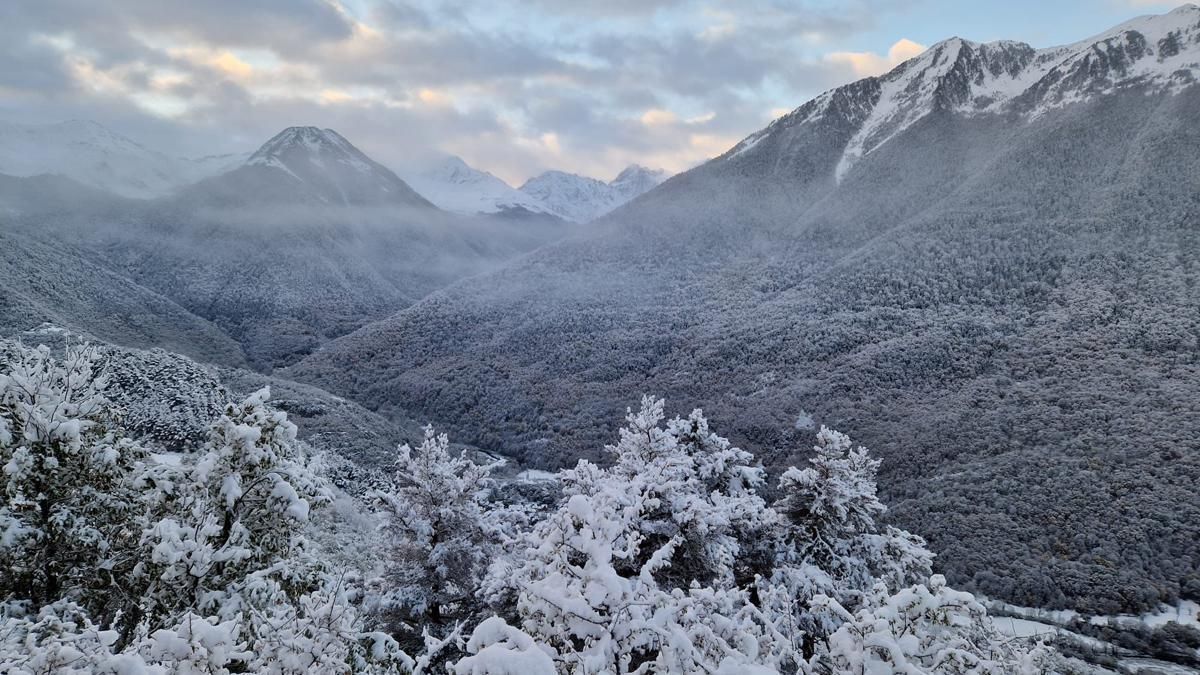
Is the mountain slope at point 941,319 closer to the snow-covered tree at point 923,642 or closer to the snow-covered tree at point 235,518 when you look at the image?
the snow-covered tree at point 923,642

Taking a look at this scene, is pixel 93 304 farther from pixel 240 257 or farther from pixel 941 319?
pixel 941 319

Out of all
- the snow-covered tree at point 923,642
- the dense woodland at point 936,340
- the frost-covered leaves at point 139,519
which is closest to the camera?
the snow-covered tree at point 923,642

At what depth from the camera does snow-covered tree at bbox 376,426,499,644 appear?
13945mm

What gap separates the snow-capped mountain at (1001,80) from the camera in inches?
4190

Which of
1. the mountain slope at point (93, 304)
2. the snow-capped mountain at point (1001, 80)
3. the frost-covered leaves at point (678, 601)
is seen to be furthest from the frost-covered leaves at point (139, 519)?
the snow-capped mountain at point (1001, 80)

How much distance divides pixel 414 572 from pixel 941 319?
242ft

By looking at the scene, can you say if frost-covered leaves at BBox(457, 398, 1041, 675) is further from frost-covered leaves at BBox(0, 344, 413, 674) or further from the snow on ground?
the snow on ground

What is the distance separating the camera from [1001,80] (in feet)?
435

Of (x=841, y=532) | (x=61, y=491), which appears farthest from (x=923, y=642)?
(x=841, y=532)

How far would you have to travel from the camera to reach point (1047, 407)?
1860 inches

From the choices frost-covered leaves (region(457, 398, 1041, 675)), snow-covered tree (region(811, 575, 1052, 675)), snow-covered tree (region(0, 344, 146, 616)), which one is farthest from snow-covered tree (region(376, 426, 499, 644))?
snow-covered tree (region(811, 575, 1052, 675))

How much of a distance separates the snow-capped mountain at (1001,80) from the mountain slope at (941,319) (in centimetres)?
70

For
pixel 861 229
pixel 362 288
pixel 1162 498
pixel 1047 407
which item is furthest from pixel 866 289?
pixel 362 288

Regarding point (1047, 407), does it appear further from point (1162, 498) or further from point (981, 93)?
point (981, 93)
